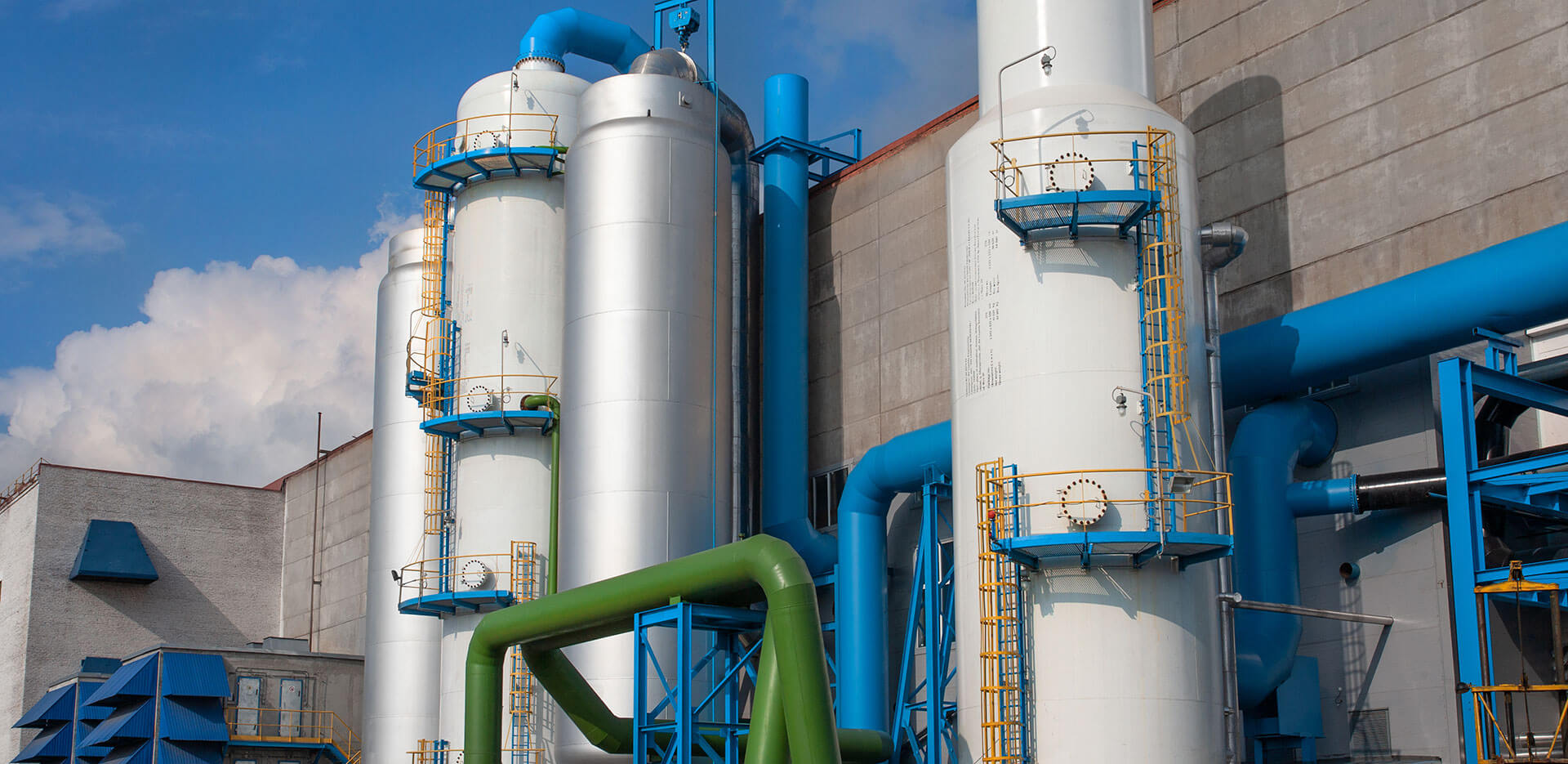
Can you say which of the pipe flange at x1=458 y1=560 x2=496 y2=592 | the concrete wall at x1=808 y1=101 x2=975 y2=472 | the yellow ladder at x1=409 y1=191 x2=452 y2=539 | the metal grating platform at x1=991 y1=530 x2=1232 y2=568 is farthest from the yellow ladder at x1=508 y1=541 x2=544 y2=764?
the metal grating platform at x1=991 y1=530 x2=1232 y2=568

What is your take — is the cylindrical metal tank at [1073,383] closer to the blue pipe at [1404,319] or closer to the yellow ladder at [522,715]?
the blue pipe at [1404,319]

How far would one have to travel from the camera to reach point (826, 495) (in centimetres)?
3888

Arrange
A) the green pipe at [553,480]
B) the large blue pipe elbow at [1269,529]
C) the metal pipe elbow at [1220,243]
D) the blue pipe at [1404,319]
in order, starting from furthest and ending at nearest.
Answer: the green pipe at [553,480] < the metal pipe elbow at [1220,243] < the large blue pipe elbow at [1269,529] < the blue pipe at [1404,319]

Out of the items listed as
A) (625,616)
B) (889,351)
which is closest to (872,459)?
(889,351)

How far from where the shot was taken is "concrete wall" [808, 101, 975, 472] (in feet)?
120

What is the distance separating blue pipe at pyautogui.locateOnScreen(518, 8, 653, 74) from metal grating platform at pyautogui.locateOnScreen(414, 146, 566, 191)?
364 cm

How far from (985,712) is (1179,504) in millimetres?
4461

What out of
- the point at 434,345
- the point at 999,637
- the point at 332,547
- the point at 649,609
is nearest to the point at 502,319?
the point at 434,345

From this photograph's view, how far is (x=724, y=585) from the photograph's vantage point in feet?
83.4

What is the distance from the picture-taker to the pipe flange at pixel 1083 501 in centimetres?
2433

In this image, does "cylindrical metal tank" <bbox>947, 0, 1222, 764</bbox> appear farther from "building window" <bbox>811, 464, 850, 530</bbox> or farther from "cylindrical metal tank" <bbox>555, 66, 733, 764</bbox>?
"building window" <bbox>811, 464, 850, 530</bbox>

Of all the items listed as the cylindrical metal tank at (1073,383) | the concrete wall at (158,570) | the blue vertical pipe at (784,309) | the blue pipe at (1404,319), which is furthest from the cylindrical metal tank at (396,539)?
the blue pipe at (1404,319)

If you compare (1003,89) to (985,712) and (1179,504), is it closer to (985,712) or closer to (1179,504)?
(1179,504)

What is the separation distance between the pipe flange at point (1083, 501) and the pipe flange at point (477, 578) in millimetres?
15970
